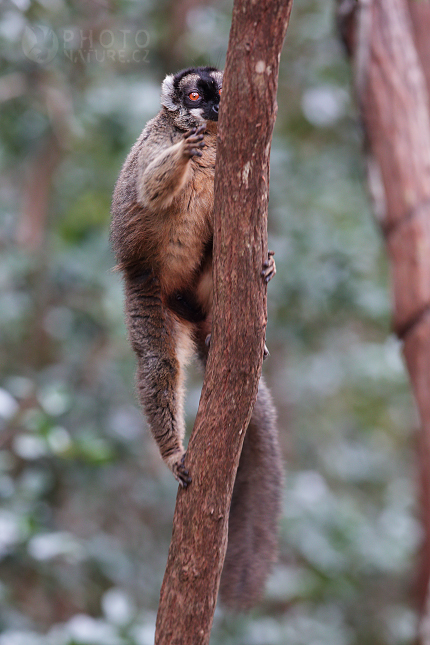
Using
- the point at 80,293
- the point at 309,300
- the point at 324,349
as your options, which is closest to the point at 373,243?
the point at 324,349

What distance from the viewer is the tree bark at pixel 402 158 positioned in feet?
10.9

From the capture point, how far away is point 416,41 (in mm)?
3838

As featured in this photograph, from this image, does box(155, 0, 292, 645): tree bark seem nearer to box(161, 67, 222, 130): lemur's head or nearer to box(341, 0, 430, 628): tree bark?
box(161, 67, 222, 130): lemur's head

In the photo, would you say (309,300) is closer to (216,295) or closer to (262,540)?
(262,540)

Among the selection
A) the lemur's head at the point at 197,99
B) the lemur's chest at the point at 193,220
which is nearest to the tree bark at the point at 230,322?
the lemur's chest at the point at 193,220

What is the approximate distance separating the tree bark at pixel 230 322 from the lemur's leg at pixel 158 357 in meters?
0.42

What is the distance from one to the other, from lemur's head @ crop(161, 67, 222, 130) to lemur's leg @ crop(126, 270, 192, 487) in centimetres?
66

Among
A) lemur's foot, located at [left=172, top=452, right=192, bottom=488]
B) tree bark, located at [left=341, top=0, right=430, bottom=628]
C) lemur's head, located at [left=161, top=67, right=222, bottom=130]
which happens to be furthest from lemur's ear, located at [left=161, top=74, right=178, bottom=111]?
lemur's foot, located at [left=172, top=452, right=192, bottom=488]

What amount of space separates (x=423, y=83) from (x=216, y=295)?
2327 mm

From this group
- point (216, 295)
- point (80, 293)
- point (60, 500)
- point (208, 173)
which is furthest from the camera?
point (80, 293)

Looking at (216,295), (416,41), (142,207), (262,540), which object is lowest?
(262,540)

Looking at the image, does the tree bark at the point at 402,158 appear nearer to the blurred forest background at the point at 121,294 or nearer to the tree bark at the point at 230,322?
the blurred forest background at the point at 121,294

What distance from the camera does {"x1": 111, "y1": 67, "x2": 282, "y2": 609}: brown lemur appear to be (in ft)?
8.66

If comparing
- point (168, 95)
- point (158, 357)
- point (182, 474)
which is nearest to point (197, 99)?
point (168, 95)
